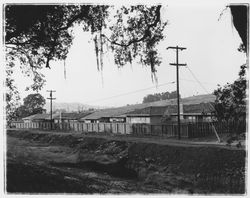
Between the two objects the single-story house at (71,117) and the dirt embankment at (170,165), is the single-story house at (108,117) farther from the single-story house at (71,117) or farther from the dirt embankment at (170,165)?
the dirt embankment at (170,165)

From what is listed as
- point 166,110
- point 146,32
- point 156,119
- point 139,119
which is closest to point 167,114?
point 166,110

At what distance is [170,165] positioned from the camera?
1809cm

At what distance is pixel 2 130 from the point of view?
A: 7.89 meters

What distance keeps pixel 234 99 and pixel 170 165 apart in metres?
11.3

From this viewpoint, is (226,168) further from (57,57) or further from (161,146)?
(57,57)

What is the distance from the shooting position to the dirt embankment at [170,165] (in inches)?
545

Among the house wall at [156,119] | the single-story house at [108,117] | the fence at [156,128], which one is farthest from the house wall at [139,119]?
the fence at [156,128]

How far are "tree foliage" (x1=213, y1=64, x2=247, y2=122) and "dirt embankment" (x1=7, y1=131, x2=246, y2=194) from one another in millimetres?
3460

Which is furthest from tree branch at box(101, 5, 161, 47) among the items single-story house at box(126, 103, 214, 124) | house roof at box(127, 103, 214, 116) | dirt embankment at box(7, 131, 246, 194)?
house roof at box(127, 103, 214, 116)

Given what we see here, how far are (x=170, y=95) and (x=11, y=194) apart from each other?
113 m

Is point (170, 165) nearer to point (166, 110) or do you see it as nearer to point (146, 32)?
point (146, 32)

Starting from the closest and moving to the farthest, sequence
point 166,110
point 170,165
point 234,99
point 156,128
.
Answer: point 234,99
point 170,165
point 156,128
point 166,110

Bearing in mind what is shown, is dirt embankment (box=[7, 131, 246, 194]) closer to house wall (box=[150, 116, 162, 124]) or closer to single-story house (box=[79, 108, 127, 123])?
house wall (box=[150, 116, 162, 124])

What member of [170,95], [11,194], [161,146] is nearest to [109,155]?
[161,146]
